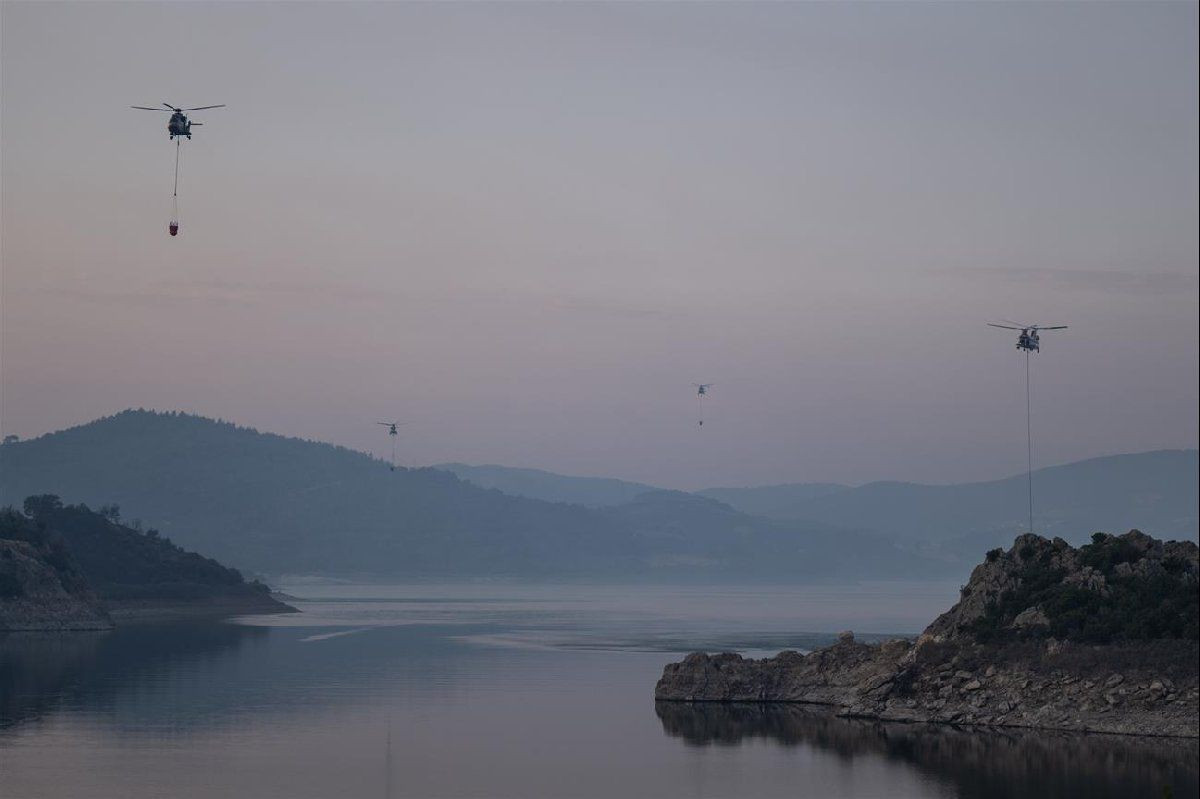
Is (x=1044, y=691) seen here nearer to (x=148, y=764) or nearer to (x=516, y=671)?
(x=148, y=764)

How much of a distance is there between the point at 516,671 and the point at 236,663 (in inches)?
883

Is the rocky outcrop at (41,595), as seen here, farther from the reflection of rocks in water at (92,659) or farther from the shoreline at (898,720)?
the shoreline at (898,720)

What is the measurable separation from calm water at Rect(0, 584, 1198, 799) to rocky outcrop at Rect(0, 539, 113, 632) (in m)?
25.1

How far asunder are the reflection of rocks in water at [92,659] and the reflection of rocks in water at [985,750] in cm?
3478

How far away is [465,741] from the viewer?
72500 millimetres

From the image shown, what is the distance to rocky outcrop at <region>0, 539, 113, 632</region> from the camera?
147 m

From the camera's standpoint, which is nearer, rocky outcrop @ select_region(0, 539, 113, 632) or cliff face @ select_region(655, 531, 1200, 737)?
cliff face @ select_region(655, 531, 1200, 737)

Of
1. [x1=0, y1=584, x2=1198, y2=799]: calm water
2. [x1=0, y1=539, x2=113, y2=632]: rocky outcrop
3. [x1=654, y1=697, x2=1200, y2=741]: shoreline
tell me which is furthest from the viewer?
[x1=0, y1=539, x2=113, y2=632]: rocky outcrop

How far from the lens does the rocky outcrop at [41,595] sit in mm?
146750

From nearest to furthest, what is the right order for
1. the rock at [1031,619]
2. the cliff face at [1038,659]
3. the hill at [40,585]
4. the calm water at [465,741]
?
the calm water at [465,741] < the cliff face at [1038,659] < the rock at [1031,619] < the hill at [40,585]

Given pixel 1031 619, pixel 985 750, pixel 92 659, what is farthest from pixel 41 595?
pixel 985 750

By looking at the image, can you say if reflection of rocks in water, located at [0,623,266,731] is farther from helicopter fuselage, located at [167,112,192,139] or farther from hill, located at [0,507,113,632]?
helicopter fuselage, located at [167,112,192,139]

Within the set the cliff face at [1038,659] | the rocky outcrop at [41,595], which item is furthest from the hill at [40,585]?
the cliff face at [1038,659]

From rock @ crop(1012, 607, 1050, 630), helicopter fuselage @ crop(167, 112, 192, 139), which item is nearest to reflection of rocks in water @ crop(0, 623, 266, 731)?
helicopter fuselage @ crop(167, 112, 192, 139)
